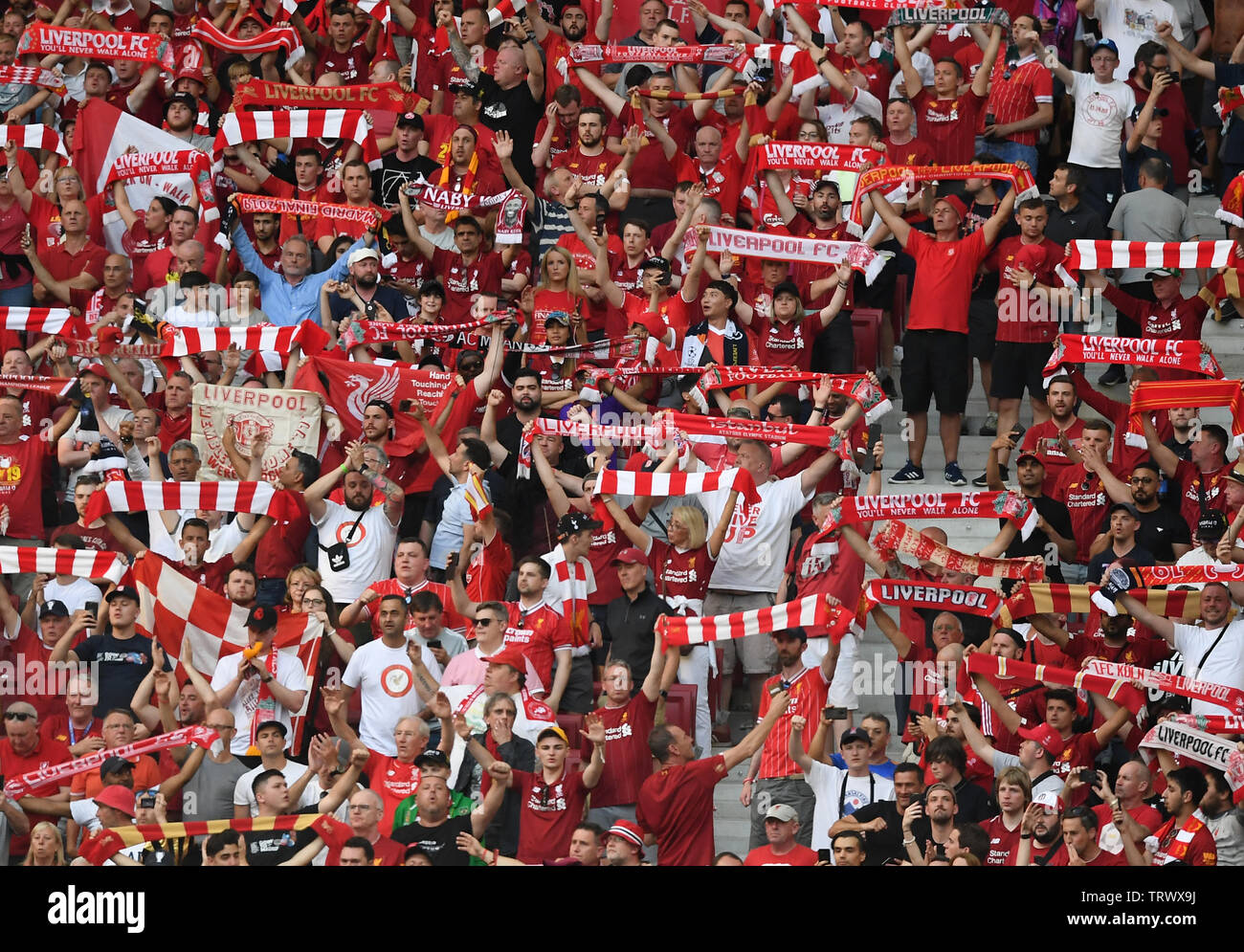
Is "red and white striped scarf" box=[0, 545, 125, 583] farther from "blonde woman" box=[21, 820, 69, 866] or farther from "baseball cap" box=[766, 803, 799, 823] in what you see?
"baseball cap" box=[766, 803, 799, 823]

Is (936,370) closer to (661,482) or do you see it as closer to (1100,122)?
(661,482)

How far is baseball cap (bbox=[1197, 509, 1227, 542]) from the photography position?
14.0 meters

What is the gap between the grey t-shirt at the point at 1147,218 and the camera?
16.7m

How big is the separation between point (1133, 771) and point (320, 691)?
14.6 ft

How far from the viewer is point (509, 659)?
13281 mm

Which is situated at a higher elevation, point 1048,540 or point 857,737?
point 1048,540

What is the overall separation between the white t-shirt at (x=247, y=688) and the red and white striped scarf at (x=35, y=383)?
296 cm

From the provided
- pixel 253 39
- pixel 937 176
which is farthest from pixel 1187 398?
pixel 253 39

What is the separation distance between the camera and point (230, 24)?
19.2 meters

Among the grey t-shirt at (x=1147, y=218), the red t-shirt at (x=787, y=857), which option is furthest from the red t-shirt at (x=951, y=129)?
the red t-shirt at (x=787, y=857)

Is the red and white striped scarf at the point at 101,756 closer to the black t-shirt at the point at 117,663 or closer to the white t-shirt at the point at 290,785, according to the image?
the white t-shirt at the point at 290,785

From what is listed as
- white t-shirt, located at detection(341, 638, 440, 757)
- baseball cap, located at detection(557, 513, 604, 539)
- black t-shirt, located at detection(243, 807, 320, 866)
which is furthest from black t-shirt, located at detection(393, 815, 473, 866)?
baseball cap, located at detection(557, 513, 604, 539)

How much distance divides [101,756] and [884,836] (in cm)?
422

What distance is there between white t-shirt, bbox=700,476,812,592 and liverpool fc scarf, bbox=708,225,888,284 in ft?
6.86
